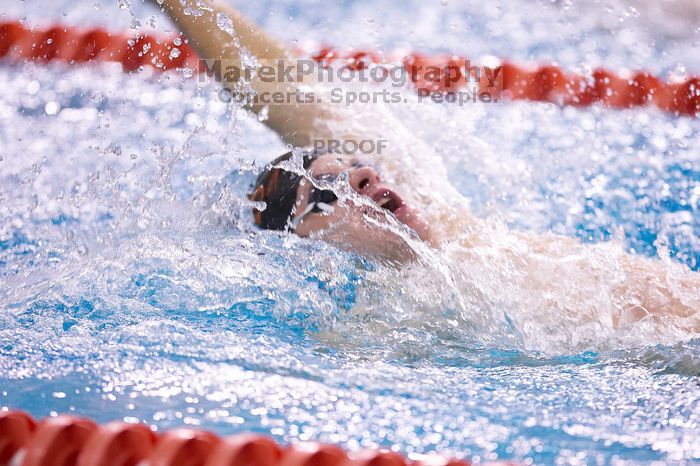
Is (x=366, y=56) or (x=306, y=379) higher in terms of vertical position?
(x=366, y=56)

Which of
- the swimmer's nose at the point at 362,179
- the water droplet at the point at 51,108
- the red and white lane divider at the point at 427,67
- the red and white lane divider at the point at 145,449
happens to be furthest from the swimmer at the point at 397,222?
the water droplet at the point at 51,108

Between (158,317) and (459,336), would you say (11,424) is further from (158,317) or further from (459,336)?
(459,336)

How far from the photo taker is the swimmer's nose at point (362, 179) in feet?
5.69

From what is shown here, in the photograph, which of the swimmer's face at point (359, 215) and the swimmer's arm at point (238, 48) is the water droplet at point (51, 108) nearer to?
the swimmer's arm at point (238, 48)

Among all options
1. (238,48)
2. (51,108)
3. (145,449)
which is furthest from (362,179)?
(51,108)

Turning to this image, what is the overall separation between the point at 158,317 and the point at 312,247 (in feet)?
1.36

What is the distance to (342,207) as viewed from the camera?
173cm

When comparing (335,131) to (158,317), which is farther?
(335,131)

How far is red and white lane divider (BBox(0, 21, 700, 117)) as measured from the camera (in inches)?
116

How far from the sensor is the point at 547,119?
301cm

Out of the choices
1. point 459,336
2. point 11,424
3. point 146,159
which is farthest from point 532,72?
point 11,424

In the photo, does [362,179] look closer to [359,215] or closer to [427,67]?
[359,215]

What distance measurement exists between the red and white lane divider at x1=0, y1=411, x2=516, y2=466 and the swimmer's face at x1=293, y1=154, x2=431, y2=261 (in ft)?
2.67

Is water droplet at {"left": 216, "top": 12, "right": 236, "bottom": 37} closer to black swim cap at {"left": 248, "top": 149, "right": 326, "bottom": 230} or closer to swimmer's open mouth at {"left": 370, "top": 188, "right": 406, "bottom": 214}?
black swim cap at {"left": 248, "top": 149, "right": 326, "bottom": 230}
